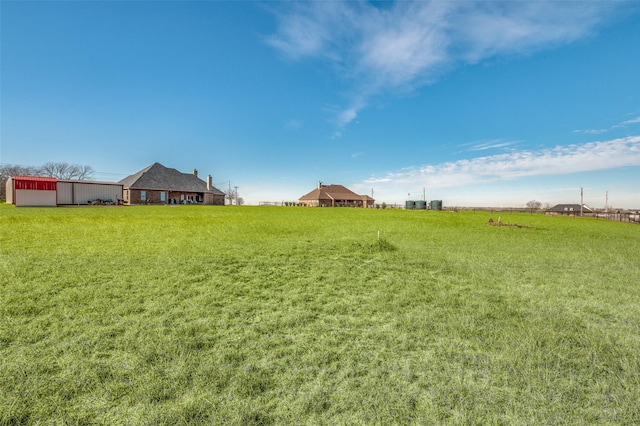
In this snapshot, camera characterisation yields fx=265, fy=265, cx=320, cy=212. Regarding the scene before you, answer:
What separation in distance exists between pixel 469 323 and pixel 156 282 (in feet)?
17.7

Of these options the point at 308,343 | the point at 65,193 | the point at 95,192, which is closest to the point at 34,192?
the point at 65,193

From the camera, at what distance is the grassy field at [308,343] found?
224cm

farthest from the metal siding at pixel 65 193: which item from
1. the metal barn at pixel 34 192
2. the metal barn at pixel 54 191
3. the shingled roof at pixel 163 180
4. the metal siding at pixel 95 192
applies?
the shingled roof at pixel 163 180

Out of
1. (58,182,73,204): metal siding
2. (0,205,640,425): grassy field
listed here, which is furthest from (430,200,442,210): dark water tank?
(58,182,73,204): metal siding

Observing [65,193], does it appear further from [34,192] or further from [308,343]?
[308,343]

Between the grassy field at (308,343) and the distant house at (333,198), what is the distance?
54.7 metres

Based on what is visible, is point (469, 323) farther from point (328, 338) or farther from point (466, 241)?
point (466, 241)

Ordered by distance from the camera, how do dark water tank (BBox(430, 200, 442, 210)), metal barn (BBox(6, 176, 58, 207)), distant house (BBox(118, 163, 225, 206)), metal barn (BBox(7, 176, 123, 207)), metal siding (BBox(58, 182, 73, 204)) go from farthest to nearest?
dark water tank (BBox(430, 200, 442, 210)) < distant house (BBox(118, 163, 225, 206)) < metal siding (BBox(58, 182, 73, 204)) < metal barn (BBox(7, 176, 123, 207)) < metal barn (BBox(6, 176, 58, 207))

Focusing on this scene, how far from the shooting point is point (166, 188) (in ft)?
139

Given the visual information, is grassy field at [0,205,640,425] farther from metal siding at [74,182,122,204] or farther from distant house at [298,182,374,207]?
distant house at [298,182,374,207]

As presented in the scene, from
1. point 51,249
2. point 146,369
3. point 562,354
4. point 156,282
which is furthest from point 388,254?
point 51,249

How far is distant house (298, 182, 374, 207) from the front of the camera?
61291 mm

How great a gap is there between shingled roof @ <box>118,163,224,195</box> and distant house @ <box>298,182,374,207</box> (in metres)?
22.0

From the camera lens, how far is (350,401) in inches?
91.4
